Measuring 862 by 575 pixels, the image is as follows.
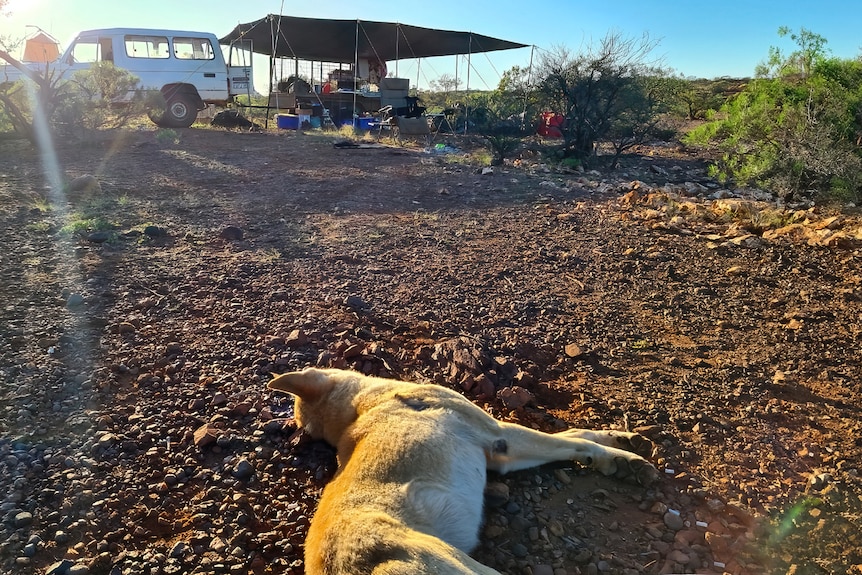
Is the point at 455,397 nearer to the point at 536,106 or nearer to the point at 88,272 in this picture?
the point at 88,272

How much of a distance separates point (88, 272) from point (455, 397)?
3.92 meters

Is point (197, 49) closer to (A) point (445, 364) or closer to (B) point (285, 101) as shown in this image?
(B) point (285, 101)

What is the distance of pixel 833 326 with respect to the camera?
3.88 metres

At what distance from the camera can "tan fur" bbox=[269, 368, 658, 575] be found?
187 cm

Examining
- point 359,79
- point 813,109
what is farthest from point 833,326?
point 359,79

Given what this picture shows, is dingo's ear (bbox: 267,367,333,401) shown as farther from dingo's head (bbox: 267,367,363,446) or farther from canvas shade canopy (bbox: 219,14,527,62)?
canvas shade canopy (bbox: 219,14,527,62)

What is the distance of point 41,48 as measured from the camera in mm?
16000

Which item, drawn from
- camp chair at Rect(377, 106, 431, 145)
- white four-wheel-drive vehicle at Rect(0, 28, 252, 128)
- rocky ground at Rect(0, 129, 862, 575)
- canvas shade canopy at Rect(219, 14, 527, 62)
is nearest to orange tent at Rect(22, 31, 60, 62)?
white four-wheel-drive vehicle at Rect(0, 28, 252, 128)

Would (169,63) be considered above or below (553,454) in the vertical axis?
above

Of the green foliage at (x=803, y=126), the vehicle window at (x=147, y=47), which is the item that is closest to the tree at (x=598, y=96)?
the green foliage at (x=803, y=126)

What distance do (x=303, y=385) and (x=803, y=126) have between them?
8.46 m

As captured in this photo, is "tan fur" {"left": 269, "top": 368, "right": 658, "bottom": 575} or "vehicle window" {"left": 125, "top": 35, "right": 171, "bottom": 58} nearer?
"tan fur" {"left": 269, "top": 368, "right": 658, "bottom": 575}

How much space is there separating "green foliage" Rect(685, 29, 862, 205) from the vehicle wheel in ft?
46.3

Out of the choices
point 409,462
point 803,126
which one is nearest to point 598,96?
point 803,126
